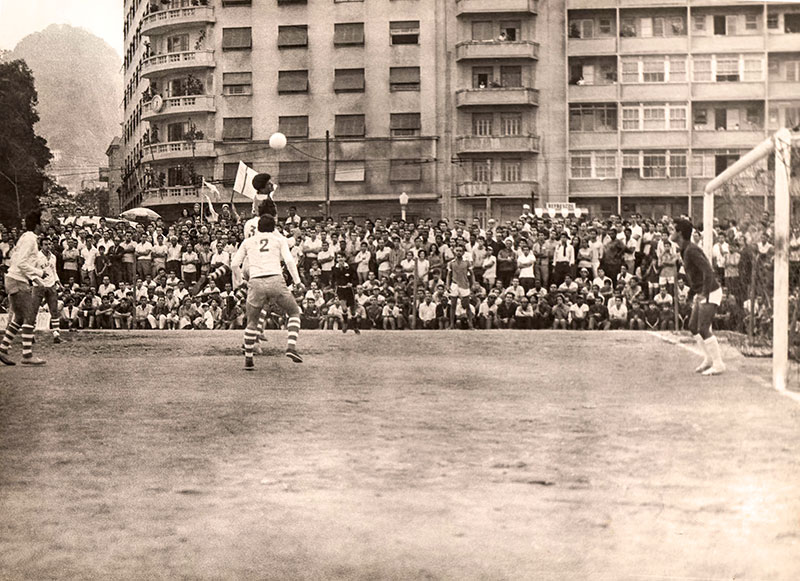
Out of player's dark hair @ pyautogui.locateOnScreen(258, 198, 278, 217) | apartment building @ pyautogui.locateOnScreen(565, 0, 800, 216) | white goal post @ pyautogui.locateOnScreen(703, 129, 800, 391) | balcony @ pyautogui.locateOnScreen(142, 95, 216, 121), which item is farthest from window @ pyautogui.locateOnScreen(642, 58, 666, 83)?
player's dark hair @ pyautogui.locateOnScreen(258, 198, 278, 217)

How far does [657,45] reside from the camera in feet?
18.0

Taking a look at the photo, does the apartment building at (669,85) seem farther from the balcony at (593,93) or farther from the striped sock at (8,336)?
the striped sock at (8,336)

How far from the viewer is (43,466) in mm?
4590

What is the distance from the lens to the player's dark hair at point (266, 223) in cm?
819

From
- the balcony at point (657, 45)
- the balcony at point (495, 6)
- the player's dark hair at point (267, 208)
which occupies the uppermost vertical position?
the balcony at point (495, 6)

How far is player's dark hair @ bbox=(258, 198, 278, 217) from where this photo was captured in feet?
25.6

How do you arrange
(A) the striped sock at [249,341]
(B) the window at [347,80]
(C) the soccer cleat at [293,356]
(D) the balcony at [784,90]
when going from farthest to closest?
1. (C) the soccer cleat at [293,356]
2. (A) the striped sock at [249,341]
3. (B) the window at [347,80]
4. (D) the balcony at [784,90]

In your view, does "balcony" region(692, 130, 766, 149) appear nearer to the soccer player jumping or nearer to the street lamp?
the soccer player jumping

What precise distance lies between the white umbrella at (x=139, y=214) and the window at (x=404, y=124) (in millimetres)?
1848

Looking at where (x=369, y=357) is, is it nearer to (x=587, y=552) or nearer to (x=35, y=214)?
(x=35, y=214)

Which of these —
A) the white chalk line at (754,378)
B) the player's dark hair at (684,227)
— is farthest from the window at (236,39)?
the white chalk line at (754,378)

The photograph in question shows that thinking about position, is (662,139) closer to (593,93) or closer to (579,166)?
(593,93)

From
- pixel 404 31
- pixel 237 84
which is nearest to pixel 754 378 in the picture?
pixel 404 31

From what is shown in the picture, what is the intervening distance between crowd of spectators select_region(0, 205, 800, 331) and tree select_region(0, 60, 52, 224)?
302 centimetres
